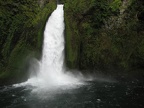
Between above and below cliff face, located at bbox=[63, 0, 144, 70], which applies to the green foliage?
above

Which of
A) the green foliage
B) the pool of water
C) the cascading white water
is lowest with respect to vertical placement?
the pool of water

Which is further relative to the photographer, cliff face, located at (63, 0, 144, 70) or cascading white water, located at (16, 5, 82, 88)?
cliff face, located at (63, 0, 144, 70)

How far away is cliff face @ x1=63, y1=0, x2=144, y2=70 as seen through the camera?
18.0 m

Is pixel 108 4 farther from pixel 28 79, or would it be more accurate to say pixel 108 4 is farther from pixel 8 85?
pixel 8 85

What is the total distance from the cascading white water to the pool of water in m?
1.42

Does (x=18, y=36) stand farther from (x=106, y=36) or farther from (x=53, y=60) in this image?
(x=106, y=36)

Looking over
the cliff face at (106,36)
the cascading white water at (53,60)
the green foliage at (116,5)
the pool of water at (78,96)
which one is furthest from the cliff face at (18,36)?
the green foliage at (116,5)

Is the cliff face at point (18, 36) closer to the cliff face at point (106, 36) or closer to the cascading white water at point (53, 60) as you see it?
the cascading white water at point (53, 60)

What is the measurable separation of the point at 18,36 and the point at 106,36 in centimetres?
776

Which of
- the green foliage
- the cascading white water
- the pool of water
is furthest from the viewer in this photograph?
the green foliage

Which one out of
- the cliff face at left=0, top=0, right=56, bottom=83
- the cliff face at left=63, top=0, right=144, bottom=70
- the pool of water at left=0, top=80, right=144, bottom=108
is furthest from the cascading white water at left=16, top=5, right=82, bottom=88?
the pool of water at left=0, top=80, right=144, bottom=108

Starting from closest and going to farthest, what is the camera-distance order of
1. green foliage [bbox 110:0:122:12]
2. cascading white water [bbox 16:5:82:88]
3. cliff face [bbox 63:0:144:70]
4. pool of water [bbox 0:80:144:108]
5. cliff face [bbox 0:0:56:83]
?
pool of water [bbox 0:80:144:108], cascading white water [bbox 16:5:82:88], cliff face [bbox 0:0:56:83], cliff face [bbox 63:0:144:70], green foliage [bbox 110:0:122:12]

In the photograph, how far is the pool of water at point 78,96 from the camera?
40.3 feet

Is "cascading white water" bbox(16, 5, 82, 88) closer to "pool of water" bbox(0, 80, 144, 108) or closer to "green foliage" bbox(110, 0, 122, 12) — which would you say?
"pool of water" bbox(0, 80, 144, 108)
